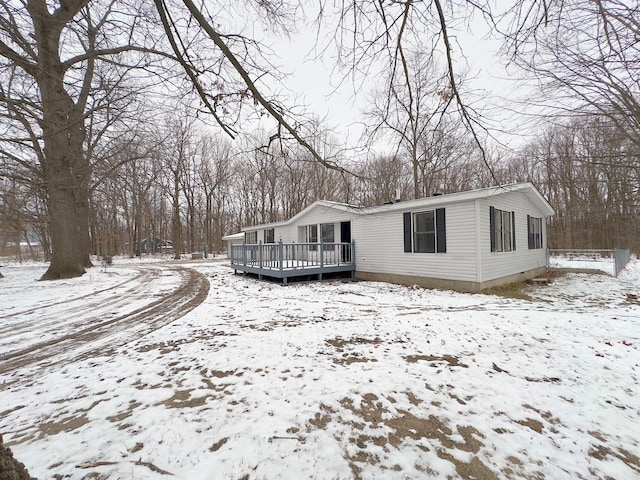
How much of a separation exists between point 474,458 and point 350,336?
2542 millimetres

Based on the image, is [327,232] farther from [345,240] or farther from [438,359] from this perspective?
[438,359]

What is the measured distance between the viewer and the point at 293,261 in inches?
441

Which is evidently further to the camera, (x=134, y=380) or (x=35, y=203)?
(x=35, y=203)

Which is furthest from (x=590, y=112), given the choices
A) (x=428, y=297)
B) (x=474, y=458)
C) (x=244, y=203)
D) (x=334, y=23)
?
(x=244, y=203)

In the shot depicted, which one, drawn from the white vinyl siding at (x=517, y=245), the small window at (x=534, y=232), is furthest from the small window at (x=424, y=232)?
the small window at (x=534, y=232)

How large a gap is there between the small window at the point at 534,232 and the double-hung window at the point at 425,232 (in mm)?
5602

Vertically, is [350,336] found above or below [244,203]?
below

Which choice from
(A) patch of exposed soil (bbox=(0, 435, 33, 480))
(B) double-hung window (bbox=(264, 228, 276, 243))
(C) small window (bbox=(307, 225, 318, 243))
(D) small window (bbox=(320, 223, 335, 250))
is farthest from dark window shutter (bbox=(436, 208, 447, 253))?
(B) double-hung window (bbox=(264, 228, 276, 243))

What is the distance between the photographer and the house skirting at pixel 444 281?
7984mm

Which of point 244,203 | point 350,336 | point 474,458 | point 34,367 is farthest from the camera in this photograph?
point 244,203

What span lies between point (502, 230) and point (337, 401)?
9064mm

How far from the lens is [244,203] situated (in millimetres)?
32469

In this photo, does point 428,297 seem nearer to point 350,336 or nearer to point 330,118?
point 350,336

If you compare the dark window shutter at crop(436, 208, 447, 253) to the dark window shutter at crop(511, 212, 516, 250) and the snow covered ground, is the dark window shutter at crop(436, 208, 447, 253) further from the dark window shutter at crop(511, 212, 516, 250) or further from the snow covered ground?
the snow covered ground
